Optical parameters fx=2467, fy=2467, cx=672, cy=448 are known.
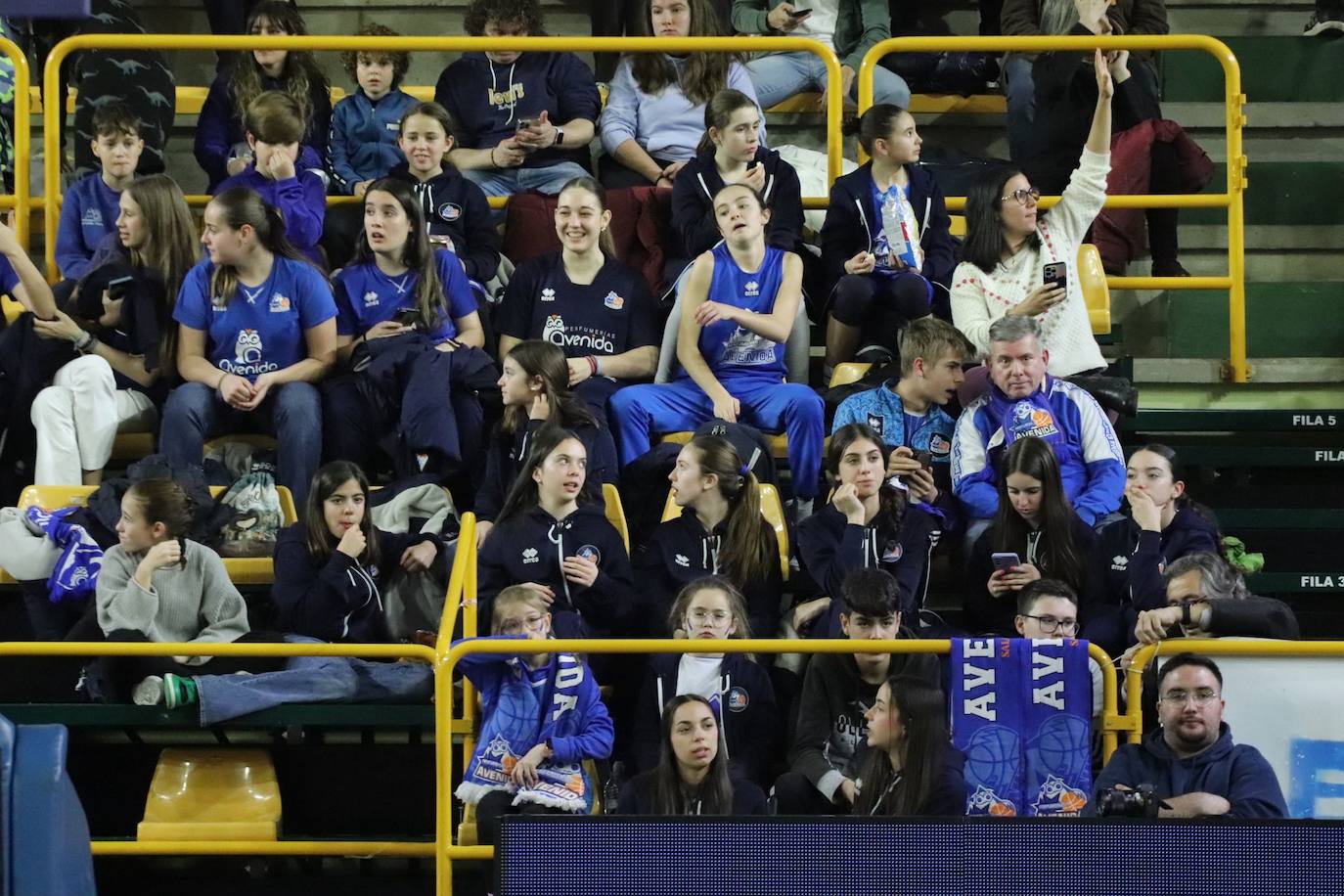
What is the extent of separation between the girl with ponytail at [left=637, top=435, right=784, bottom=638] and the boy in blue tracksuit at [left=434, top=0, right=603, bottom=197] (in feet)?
7.12

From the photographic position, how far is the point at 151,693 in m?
7.29

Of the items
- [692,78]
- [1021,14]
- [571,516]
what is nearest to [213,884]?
[571,516]

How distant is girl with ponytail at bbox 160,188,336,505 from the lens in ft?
27.9

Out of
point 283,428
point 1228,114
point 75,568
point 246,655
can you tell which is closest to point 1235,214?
point 1228,114

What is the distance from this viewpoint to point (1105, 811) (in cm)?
632

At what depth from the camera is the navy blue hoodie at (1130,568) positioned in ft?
24.7

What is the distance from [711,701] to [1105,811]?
1316mm

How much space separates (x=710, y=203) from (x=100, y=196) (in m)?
2.26

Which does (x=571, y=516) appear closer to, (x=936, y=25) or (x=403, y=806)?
(x=403, y=806)

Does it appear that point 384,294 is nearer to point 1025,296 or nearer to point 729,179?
point 729,179

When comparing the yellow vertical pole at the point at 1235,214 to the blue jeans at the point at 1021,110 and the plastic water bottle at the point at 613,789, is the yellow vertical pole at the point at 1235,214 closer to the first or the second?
the blue jeans at the point at 1021,110

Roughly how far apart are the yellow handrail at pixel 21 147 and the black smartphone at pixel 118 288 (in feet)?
2.03

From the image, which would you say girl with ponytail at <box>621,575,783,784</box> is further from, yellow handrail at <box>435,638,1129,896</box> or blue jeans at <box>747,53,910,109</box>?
blue jeans at <box>747,53,910,109</box>

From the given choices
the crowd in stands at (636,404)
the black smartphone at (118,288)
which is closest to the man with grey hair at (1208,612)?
the crowd in stands at (636,404)
